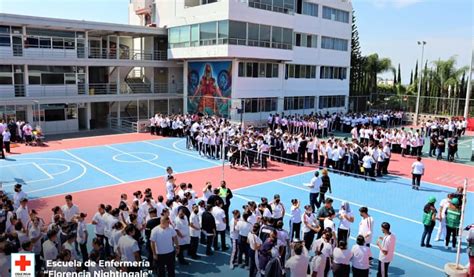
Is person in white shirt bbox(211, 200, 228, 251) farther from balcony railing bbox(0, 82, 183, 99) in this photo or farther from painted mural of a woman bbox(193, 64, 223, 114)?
balcony railing bbox(0, 82, 183, 99)

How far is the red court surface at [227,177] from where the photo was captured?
52.6 ft

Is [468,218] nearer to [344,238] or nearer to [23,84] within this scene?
[344,238]

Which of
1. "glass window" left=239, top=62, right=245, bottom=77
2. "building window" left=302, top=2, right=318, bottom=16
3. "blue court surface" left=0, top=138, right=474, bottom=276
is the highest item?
"building window" left=302, top=2, right=318, bottom=16

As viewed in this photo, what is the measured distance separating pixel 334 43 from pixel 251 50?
51.8ft

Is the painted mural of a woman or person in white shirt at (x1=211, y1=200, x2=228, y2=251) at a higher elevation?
the painted mural of a woman

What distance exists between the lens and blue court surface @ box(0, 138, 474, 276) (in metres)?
11.1

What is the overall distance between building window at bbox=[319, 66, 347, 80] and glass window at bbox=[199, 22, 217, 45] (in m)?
15.7

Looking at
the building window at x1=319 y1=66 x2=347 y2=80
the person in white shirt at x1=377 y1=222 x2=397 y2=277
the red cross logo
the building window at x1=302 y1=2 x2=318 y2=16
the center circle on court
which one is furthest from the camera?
the building window at x1=319 y1=66 x2=347 y2=80

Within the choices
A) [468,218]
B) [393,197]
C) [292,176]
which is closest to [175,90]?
[292,176]

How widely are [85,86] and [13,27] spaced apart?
6.69 m

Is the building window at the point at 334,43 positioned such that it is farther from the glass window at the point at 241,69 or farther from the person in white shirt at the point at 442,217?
the person in white shirt at the point at 442,217

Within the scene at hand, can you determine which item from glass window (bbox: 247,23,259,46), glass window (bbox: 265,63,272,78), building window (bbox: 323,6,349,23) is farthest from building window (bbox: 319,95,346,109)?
glass window (bbox: 247,23,259,46)

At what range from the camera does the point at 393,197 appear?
1731 centimetres

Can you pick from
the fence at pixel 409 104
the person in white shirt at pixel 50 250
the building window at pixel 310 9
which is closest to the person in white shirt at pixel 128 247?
the person in white shirt at pixel 50 250
